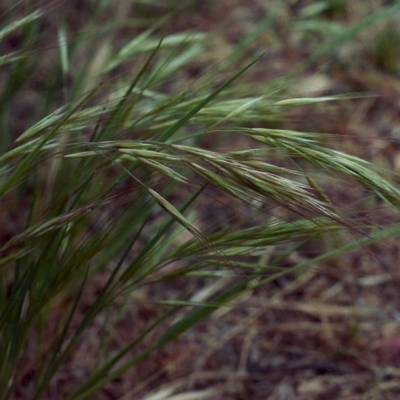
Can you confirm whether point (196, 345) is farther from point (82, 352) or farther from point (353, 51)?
point (353, 51)

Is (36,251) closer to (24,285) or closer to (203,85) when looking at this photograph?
(24,285)

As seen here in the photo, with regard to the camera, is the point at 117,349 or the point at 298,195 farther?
the point at 117,349

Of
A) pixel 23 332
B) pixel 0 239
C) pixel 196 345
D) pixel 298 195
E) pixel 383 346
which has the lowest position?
pixel 383 346

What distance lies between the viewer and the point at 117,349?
5.23ft

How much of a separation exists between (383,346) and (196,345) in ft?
1.25

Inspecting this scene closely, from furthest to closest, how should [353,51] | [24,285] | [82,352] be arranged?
1. [353,51]
2. [82,352]
3. [24,285]

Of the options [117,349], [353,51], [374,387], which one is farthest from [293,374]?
[353,51]

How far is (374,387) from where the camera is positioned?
147cm

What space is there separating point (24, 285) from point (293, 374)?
29.0 inches

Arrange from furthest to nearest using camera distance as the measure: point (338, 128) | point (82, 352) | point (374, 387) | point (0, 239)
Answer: point (338, 128), point (0, 239), point (82, 352), point (374, 387)

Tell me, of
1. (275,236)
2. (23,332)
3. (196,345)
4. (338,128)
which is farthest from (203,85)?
(338,128)

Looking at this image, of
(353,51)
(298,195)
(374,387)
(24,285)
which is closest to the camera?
(298,195)

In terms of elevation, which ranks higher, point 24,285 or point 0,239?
point 24,285

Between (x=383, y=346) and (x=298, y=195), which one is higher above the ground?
(x=298, y=195)
